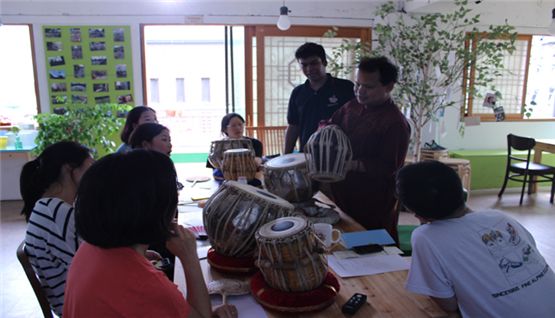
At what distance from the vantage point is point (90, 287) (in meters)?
0.94

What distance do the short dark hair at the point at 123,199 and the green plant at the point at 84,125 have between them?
340cm

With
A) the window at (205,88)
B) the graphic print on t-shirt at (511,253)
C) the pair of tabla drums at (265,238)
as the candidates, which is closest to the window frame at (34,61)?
the window at (205,88)

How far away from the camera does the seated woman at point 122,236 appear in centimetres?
94

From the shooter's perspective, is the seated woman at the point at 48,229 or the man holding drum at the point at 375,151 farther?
the man holding drum at the point at 375,151

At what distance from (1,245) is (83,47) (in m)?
2.41

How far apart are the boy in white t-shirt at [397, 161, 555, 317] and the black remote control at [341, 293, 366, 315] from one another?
6.0 inches

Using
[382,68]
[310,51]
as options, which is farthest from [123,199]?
[310,51]

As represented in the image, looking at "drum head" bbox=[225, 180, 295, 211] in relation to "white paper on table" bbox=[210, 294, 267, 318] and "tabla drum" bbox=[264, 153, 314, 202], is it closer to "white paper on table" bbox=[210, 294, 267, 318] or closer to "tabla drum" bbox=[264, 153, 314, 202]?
"white paper on table" bbox=[210, 294, 267, 318]

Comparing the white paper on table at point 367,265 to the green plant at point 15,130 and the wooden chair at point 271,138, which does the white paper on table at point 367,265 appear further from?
the green plant at point 15,130

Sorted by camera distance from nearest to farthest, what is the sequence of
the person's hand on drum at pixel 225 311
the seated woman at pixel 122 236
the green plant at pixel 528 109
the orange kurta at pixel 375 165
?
the seated woman at pixel 122 236 < the person's hand on drum at pixel 225 311 < the orange kurta at pixel 375 165 < the green plant at pixel 528 109

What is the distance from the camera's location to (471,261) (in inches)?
46.7

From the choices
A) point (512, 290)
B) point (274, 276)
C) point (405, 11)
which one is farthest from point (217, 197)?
point (405, 11)

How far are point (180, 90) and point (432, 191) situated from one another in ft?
25.5

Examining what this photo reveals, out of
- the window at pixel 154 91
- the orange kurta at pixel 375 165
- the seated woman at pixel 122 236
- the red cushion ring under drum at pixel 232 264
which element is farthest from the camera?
the window at pixel 154 91
